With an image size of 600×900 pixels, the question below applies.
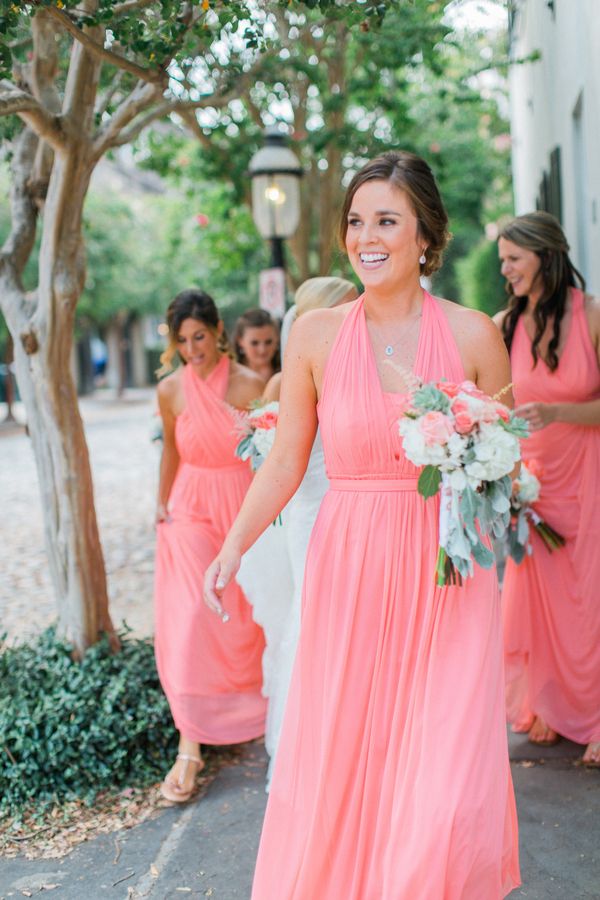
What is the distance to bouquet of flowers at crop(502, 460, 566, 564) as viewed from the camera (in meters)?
4.61

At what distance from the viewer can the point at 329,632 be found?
2951 millimetres

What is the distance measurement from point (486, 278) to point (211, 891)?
56.5 ft

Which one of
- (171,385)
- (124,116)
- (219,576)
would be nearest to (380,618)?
(219,576)

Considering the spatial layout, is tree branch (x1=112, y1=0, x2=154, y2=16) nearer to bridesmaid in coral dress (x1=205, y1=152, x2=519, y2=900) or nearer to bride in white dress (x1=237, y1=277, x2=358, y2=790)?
bride in white dress (x1=237, y1=277, x2=358, y2=790)

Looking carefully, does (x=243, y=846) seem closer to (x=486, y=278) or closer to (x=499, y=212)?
(x=486, y=278)

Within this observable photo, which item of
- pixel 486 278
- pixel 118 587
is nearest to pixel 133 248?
pixel 486 278

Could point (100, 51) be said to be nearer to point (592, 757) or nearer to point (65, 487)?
point (65, 487)

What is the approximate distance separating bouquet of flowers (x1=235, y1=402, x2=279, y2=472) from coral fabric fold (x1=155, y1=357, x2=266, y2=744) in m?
0.17

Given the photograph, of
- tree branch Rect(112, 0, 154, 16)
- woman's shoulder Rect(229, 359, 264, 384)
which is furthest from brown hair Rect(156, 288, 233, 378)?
tree branch Rect(112, 0, 154, 16)

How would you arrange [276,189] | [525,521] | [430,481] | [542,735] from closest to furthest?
[430,481], [525,521], [542,735], [276,189]

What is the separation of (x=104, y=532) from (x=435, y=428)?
9.59m

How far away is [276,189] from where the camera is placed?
374 inches

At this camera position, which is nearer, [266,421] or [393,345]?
[393,345]

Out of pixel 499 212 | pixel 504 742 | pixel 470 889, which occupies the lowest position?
pixel 470 889
